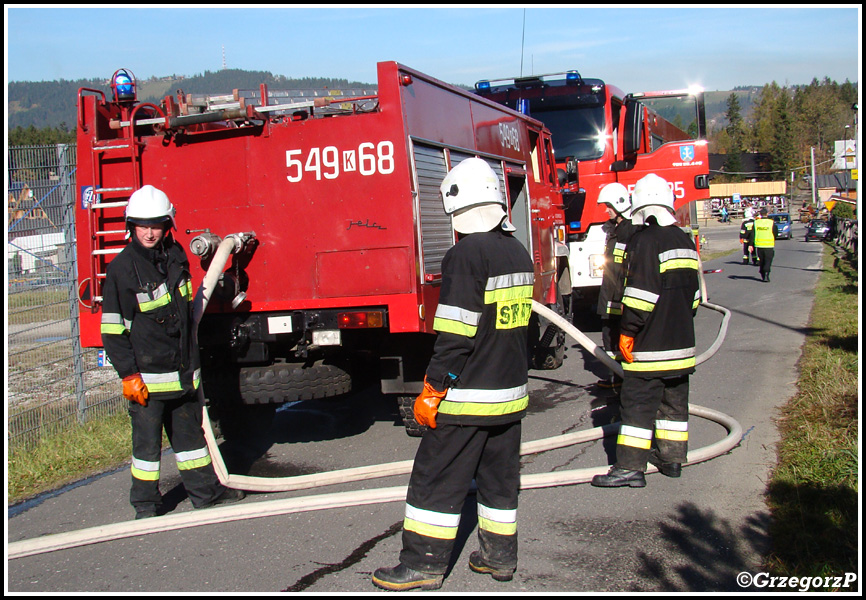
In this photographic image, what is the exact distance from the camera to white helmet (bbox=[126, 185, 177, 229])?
4598mm

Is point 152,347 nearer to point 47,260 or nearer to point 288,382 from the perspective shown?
point 288,382

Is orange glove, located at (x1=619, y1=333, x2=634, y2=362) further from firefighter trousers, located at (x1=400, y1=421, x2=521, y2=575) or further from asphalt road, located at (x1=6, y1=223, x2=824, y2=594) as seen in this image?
firefighter trousers, located at (x1=400, y1=421, x2=521, y2=575)

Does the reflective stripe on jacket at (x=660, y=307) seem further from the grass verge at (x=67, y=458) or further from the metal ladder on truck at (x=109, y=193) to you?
the grass verge at (x=67, y=458)

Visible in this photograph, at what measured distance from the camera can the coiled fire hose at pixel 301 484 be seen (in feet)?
13.8

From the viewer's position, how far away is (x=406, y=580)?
3531mm

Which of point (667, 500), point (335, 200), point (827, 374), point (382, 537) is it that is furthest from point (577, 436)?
point (827, 374)

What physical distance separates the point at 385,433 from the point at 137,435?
7.82ft

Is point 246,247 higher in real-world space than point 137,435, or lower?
higher

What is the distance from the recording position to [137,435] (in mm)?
4676

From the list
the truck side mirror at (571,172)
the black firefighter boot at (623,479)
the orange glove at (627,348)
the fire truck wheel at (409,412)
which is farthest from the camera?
the truck side mirror at (571,172)

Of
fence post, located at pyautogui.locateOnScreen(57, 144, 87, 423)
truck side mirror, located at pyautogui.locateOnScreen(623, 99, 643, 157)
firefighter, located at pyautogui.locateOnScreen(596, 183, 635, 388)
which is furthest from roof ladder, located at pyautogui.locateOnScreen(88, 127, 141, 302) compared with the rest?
truck side mirror, located at pyautogui.locateOnScreen(623, 99, 643, 157)

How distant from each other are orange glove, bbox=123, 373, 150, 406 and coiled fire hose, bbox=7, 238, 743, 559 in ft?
1.69

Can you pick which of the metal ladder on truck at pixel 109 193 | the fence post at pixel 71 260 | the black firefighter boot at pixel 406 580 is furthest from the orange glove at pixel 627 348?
the fence post at pixel 71 260

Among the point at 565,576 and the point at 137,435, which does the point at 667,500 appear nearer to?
the point at 565,576
